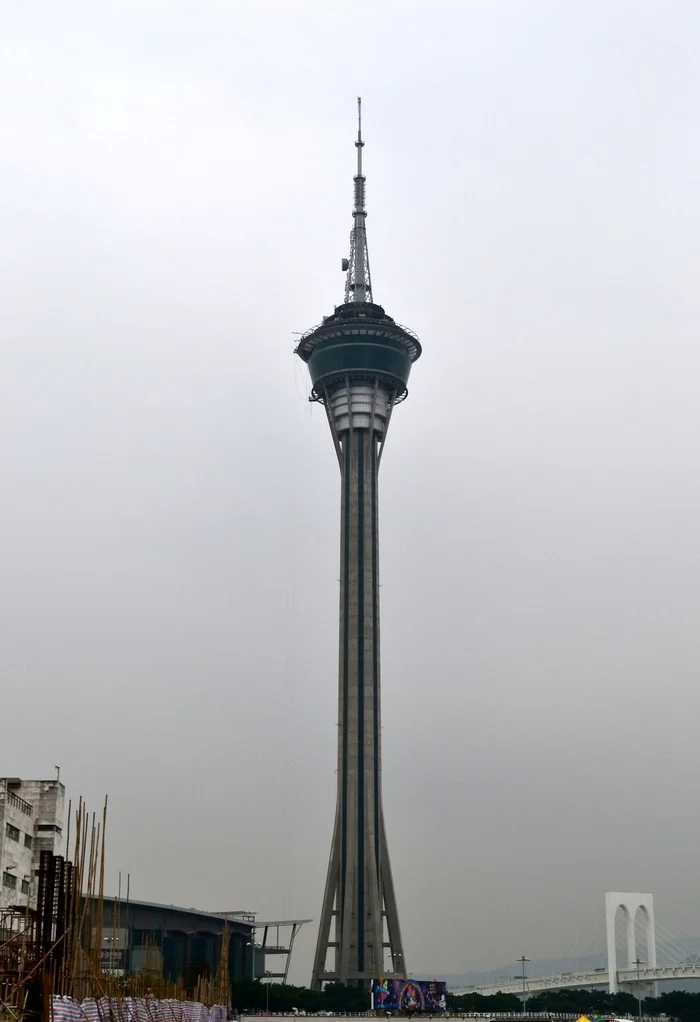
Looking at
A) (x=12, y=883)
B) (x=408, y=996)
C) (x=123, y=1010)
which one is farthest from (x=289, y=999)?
(x=123, y=1010)

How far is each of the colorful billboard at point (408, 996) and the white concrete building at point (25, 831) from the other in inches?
1691

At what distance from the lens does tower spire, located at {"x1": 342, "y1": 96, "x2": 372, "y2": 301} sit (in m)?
172

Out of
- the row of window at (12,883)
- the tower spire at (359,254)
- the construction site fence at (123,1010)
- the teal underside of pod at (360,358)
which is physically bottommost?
the construction site fence at (123,1010)

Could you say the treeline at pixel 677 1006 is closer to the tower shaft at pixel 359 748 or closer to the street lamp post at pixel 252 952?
the tower shaft at pixel 359 748

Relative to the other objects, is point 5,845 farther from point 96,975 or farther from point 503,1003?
point 503,1003

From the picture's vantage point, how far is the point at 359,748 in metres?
151

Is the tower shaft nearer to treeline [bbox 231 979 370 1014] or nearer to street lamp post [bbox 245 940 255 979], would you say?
treeline [bbox 231 979 370 1014]

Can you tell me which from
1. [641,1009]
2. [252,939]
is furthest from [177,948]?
[641,1009]

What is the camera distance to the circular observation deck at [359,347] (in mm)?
162625

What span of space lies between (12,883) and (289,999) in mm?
A: 62964

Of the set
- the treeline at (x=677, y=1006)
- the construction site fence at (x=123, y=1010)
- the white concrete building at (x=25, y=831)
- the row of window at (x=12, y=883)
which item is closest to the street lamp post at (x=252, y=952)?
the treeline at (x=677, y=1006)

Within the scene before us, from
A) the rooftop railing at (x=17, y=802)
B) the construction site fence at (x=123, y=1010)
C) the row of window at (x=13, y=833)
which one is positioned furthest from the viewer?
the rooftop railing at (x=17, y=802)

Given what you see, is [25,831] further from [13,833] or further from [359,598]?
[359,598]

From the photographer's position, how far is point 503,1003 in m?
151
